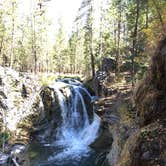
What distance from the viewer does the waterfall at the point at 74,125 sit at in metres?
20.3

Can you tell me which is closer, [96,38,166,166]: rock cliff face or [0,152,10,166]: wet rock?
[96,38,166,166]: rock cliff face

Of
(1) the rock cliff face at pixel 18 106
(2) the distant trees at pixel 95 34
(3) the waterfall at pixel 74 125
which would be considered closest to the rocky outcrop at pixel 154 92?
(2) the distant trees at pixel 95 34

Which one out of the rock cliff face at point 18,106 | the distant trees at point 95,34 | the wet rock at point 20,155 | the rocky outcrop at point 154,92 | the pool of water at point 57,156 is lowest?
the pool of water at point 57,156

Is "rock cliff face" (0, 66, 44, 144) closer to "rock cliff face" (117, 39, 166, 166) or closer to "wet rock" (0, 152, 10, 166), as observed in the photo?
"wet rock" (0, 152, 10, 166)

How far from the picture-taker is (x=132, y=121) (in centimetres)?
1375

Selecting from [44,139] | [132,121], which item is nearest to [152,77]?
[132,121]

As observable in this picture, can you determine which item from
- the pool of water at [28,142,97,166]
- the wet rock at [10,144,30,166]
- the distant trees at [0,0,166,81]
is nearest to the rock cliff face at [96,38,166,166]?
the distant trees at [0,0,166,81]

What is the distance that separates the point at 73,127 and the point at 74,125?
207 mm

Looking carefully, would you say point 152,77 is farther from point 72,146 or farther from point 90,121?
point 90,121

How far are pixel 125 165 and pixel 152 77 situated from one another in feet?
10.6

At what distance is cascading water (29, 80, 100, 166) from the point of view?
19.3 meters

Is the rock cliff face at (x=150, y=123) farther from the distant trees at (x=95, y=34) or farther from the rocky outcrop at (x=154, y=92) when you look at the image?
the distant trees at (x=95, y=34)

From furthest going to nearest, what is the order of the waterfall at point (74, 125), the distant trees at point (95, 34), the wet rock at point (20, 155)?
the distant trees at point (95, 34) < the waterfall at point (74, 125) < the wet rock at point (20, 155)

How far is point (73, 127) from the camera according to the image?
24.7 m
